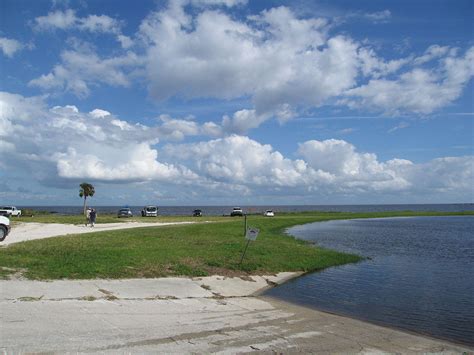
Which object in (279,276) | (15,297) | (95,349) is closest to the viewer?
(95,349)

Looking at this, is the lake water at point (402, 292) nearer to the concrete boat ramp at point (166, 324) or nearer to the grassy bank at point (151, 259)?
the concrete boat ramp at point (166, 324)

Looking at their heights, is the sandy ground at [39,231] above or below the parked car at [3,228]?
below

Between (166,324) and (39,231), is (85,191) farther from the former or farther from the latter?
(166,324)

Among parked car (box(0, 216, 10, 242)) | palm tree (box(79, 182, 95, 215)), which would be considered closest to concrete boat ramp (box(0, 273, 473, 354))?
parked car (box(0, 216, 10, 242))

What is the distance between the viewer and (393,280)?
21156 mm

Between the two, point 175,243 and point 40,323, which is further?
point 175,243

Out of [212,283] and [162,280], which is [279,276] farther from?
[162,280]

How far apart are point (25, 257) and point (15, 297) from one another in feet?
22.8

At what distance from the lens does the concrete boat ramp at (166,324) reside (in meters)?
9.45

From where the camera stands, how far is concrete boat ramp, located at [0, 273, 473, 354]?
9.45 m

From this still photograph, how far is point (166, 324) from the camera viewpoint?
11.3 meters

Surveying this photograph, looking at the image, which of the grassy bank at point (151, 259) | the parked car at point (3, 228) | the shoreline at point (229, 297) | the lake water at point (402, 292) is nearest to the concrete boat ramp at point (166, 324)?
the shoreline at point (229, 297)

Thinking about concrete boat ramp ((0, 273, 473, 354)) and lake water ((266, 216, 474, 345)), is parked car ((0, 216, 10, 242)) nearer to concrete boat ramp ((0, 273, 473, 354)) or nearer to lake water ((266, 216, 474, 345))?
concrete boat ramp ((0, 273, 473, 354))

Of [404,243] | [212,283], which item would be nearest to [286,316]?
[212,283]
